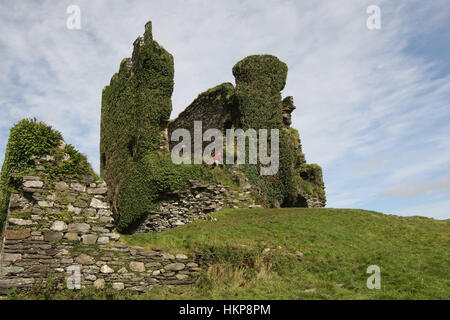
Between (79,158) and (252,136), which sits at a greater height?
(252,136)

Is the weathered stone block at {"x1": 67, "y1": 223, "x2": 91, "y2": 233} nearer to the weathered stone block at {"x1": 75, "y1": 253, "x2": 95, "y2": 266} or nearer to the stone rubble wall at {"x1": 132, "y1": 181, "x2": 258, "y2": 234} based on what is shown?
the weathered stone block at {"x1": 75, "y1": 253, "x2": 95, "y2": 266}

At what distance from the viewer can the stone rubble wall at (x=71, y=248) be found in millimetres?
8539

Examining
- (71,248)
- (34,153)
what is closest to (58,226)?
(71,248)

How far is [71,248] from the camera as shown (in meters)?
9.13

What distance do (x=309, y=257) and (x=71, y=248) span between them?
735 centimetres

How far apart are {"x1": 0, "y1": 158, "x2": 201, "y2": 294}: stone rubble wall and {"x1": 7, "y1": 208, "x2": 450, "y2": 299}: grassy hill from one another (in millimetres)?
454

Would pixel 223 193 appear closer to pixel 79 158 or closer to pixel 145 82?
pixel 145 82

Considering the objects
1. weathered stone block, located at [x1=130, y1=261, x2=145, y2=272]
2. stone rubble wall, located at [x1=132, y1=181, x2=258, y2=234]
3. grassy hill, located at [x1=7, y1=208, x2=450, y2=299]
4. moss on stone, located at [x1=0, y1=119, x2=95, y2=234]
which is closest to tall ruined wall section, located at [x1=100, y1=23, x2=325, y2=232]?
stone rubble wall, located at [x1=132, y1=181, x2=258, y2=234]

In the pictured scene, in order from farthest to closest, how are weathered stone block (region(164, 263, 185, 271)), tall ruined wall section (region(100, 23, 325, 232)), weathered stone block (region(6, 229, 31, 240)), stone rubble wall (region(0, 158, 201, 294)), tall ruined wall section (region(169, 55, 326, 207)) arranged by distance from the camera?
tall ruined wall section (region(169, 55, 326, 207)) < tall ruined wall section (region(100, 23, 325, 232)) < weathered stone block (region(164, 263, 185, 271)) < weathered stone block (region(6, 229, 31, 240)) < stone rubble wall (region(0, 158, 201, 294))

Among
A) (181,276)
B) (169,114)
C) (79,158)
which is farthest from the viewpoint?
(169,114)

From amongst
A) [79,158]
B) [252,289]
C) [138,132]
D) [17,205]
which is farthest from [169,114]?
[252,289]

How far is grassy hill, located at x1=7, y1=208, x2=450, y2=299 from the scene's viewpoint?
8633mm

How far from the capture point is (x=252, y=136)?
22172mm
